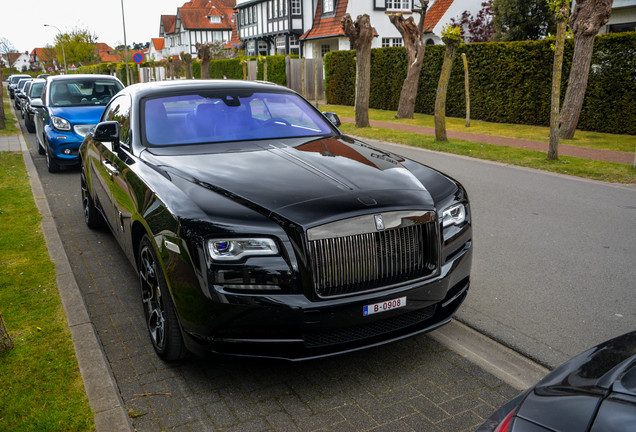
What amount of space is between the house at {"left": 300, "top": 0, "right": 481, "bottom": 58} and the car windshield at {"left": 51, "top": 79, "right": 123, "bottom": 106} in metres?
24.5

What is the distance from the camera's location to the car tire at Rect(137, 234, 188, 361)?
361 centimetres

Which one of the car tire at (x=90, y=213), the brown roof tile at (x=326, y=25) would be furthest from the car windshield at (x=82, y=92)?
the brown roof tile at (x=326, y=25)

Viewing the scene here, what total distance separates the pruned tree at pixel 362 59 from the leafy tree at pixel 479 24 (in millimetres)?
16147

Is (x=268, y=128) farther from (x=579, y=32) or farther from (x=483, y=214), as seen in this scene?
(x=579, y=32)

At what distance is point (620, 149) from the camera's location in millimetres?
14109

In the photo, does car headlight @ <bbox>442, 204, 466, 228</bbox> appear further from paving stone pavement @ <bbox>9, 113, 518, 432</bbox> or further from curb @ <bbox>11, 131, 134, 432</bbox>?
curb @ <bbox>11, 131, 134, 432</bbox>

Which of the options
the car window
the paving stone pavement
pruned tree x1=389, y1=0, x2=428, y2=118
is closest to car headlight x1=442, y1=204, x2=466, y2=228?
the paving stone pavement

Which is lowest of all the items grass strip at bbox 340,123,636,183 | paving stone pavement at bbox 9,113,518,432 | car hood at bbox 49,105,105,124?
paving stone pavement at bbox 9,113,518,432

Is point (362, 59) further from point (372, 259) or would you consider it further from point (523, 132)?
point (372, 259)

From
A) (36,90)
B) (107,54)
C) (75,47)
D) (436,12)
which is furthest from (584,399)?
(107,54)

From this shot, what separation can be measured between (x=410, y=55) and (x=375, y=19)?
17.6 metres

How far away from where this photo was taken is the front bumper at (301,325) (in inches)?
124

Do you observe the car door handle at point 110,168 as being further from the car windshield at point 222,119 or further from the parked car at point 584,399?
the parked car at point 584,399

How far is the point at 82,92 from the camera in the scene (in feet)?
40.2
